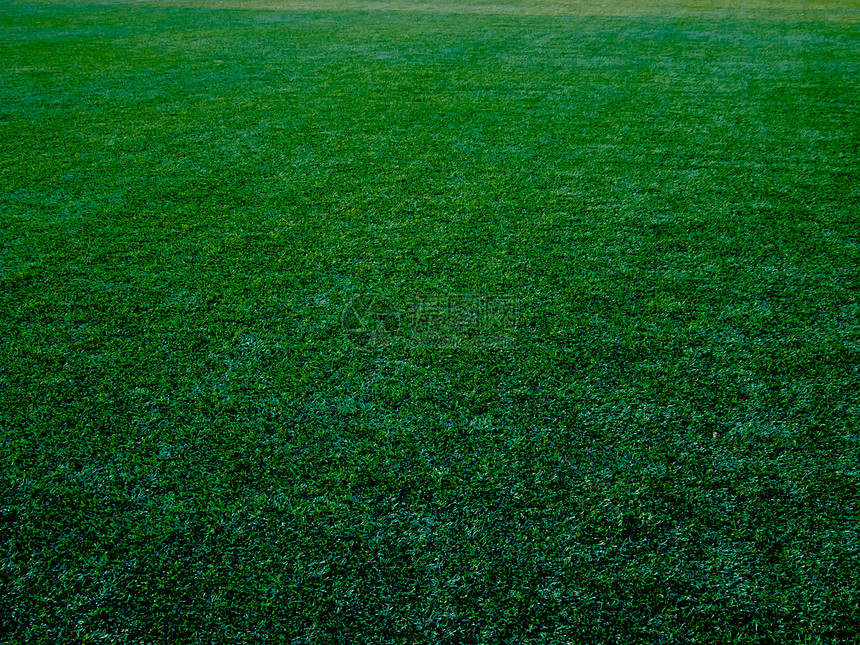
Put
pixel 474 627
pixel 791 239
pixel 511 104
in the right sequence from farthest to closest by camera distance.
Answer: pixel 511 104
pixel 791 239
pixel 474 627

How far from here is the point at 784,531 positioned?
1224 mm

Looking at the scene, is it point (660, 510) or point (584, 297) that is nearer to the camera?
point (660, 510)

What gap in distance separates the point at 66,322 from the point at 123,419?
0.57 metres

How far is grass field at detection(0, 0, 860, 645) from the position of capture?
1.13m

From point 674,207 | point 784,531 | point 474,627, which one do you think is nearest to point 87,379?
point 474,627

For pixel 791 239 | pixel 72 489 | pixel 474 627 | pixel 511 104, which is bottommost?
pixel 474 627

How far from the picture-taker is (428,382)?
160 centimetres

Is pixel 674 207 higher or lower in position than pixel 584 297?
higher

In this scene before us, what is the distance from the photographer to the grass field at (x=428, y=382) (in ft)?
3.71

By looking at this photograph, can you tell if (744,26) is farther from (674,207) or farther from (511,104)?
(674,207)

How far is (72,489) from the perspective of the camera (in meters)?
1.32

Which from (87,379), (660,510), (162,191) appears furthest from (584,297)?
(162,191)

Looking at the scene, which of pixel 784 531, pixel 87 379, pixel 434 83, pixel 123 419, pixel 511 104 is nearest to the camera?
pixel 784 531

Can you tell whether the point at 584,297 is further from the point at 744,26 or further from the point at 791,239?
the point at 744,26
